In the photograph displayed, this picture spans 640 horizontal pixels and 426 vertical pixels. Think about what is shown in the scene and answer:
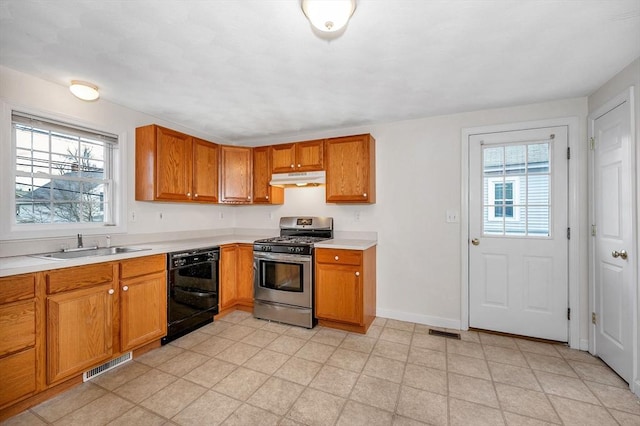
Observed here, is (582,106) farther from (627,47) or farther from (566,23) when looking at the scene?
(566,23)

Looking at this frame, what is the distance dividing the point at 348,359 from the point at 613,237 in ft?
7.90

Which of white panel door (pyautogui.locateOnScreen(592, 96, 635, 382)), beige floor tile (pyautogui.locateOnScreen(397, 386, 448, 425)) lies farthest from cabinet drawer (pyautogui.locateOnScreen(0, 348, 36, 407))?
white panel door (pyautogui.locateOnScreen(592, 96, 635, 382))

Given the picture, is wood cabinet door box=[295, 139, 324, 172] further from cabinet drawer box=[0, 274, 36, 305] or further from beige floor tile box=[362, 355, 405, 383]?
cabinet drawer box=[0, 274, 36, 305]

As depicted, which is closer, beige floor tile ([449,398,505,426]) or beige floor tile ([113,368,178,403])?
beige floor tile ([449,398,505,426])

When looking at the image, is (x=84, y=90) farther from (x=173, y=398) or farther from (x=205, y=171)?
(x=173, y=398)

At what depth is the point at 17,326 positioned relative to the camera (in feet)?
5.79

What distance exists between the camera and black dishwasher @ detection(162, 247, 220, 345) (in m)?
2.76

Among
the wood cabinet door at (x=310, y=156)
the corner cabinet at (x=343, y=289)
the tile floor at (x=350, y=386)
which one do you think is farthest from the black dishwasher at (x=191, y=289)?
the wood cabinet door at (x=310, y=156)

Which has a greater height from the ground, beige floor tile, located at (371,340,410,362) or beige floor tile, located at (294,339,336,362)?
beige floor tile, located at (371,340,410,362)

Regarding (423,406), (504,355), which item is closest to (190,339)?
(423,406)

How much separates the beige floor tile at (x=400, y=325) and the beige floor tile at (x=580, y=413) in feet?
4.34

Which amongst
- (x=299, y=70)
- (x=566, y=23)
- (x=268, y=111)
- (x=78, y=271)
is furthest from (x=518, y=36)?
(x=78, y=271)

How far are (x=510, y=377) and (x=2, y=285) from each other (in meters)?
3.59

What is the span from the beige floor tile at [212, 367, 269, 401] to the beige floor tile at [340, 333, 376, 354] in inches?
34.4
